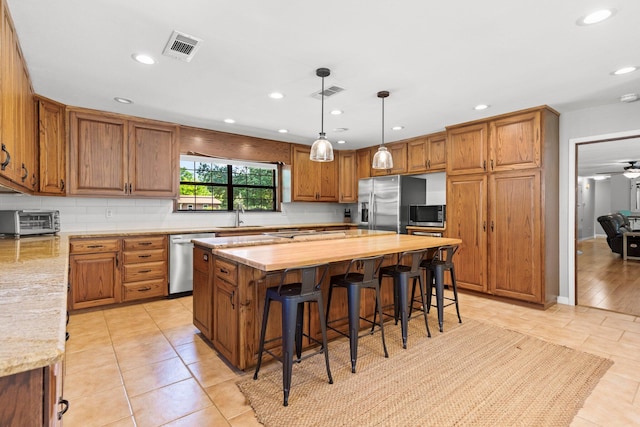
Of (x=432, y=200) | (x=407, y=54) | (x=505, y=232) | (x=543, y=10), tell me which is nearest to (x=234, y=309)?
(x=407, y=54)

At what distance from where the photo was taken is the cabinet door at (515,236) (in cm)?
369

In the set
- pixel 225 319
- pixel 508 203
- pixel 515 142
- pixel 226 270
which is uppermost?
pixel 515 142

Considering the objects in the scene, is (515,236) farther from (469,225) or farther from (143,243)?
(143,243)

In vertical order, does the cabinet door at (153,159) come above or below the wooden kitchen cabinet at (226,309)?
above

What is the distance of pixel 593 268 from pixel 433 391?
597cm

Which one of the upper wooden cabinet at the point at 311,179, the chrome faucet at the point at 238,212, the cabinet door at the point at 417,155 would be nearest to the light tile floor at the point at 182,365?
the chrome faucet at the point at 238,212

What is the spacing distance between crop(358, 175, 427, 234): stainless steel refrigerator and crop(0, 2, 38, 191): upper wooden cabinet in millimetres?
4370

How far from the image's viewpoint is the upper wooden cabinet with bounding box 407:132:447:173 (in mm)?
4758

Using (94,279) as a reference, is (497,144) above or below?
above

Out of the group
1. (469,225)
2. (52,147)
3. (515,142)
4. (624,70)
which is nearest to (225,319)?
(52,147)

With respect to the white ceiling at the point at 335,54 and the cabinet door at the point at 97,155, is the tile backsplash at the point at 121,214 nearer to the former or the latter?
the cabinet door at the point at 97,155

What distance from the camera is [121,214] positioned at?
14.1 ft

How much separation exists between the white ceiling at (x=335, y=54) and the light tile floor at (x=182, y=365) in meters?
2.32

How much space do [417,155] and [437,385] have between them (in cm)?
370
